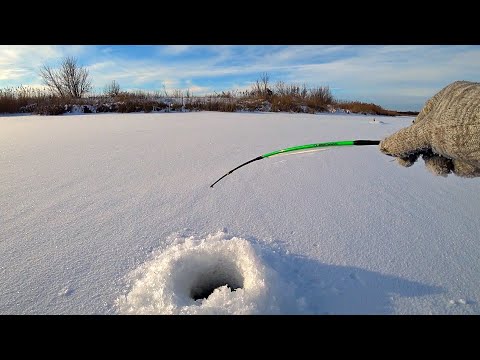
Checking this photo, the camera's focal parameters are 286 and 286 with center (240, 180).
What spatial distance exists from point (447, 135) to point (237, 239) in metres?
1.16

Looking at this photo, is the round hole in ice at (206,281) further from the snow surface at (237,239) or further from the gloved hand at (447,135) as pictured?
the gloved hand at (447,135)

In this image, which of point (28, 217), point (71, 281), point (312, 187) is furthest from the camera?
point (312, 187)

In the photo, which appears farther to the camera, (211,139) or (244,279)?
(211,139)

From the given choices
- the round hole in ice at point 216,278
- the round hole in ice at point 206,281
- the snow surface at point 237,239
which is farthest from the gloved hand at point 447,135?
the round hole in ice at point 216,278

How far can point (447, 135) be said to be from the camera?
124 cm

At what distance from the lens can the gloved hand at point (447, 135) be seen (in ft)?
3.75

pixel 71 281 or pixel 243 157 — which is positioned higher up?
pixel 243 157

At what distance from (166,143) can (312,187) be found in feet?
9.31

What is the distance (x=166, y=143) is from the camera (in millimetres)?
4707

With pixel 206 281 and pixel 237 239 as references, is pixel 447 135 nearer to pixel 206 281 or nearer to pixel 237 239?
pixel 237 239

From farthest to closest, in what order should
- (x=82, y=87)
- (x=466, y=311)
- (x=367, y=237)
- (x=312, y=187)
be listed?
1. (x=82, y=87)
2. (x=312, y=187)
3. (x=367, y=237)
4. (x=466, y=311)

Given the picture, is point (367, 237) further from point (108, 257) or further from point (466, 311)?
point (108, 257)

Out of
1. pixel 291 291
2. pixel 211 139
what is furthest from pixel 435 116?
pixel 211 139

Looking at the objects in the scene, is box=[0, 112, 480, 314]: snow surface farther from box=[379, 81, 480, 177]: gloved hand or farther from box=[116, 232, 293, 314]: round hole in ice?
box=[379, 81, 480, 177]: gloved hand
